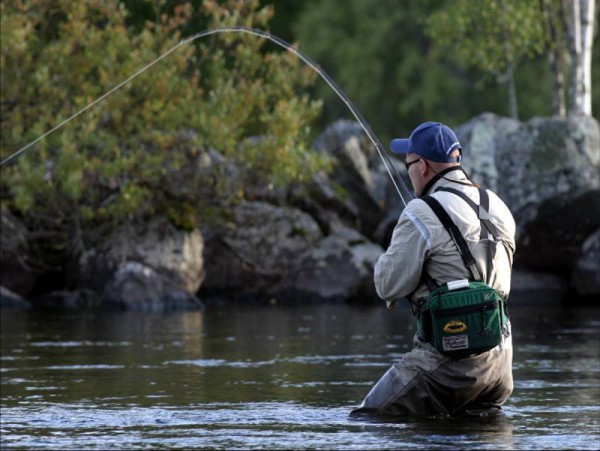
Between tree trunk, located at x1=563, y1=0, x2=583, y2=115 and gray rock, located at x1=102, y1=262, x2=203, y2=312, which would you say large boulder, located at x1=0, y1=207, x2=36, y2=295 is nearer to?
gray rock, located at x1=102, y1=262, x2=203, y2=312

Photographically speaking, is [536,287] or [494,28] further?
[494,28]

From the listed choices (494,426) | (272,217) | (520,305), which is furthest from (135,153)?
(494,426)

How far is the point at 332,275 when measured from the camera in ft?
82.8

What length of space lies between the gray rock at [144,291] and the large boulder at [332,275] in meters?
2.09

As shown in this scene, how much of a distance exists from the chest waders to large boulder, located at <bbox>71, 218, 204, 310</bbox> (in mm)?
15495

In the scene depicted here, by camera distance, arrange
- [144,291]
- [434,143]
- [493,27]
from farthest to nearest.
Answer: [493,27] < [144,291] < [434,143]

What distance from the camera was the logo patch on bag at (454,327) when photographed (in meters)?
7.95

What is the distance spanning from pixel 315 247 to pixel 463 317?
17.7 m

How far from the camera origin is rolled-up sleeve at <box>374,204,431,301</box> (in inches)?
315

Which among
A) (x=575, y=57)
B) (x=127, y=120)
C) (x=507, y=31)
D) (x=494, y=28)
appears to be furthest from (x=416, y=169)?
(x=494, y=28)

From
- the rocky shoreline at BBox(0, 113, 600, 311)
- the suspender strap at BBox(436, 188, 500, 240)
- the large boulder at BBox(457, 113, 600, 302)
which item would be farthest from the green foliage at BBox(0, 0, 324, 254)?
the suspender strap at BBox(436, 188, 500, 240)

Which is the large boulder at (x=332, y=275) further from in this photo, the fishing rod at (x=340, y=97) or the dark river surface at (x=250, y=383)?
the fishing rod at (x=340, y=97)

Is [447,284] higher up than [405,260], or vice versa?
[405,260]

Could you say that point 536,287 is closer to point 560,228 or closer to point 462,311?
point 560,228
